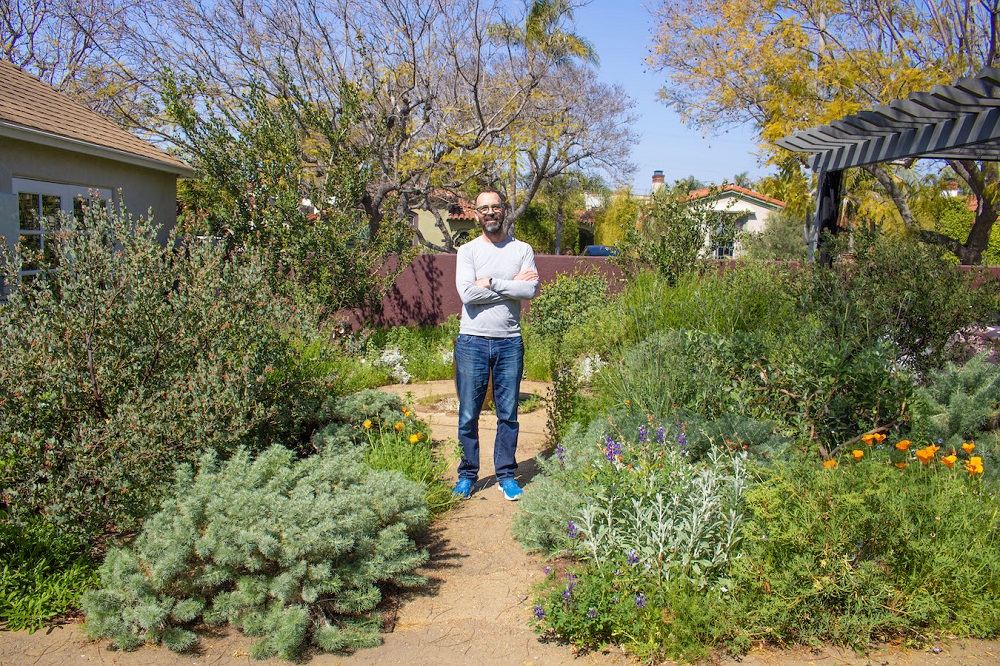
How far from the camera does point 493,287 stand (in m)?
4.25

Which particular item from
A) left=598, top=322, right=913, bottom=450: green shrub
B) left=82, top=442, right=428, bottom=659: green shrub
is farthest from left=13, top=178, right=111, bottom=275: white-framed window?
left=598, top=322, right=913, bottom=450: green shrub

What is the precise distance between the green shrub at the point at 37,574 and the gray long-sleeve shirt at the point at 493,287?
2.26 metres

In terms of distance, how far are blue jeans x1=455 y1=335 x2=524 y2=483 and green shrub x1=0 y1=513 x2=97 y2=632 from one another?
6.51ft

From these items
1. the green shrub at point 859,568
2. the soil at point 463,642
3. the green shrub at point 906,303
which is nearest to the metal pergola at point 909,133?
the green shrub at point 906,303

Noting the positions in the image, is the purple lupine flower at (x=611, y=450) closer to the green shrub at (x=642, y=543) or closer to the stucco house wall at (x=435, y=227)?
the green shrub at (x=642, y=543)

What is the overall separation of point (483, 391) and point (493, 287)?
2.08 ft

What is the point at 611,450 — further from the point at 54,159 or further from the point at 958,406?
the point at 54,159

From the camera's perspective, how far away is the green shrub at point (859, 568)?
8.66 feet

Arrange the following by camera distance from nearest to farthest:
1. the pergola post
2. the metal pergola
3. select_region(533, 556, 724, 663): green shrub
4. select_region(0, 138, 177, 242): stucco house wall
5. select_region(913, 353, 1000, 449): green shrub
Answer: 1. select_region(533, 556, 724, 663): green shrub
2. select_region(913, 353, 1000, 449): green shrub
3. the metal pergola
4. select_region(0, 138, 177, 242): stucco house wall
5. the pergola post

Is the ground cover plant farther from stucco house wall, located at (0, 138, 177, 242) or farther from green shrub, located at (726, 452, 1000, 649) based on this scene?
stucco house wall, located at (0, 138, 177, 242)

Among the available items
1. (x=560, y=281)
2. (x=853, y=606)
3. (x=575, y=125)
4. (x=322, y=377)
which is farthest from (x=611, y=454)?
(x=575, y=125)

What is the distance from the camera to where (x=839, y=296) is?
17.3 ft

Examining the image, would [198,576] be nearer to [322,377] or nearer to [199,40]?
[322,377]

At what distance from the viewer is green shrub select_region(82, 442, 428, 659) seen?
271 cm
